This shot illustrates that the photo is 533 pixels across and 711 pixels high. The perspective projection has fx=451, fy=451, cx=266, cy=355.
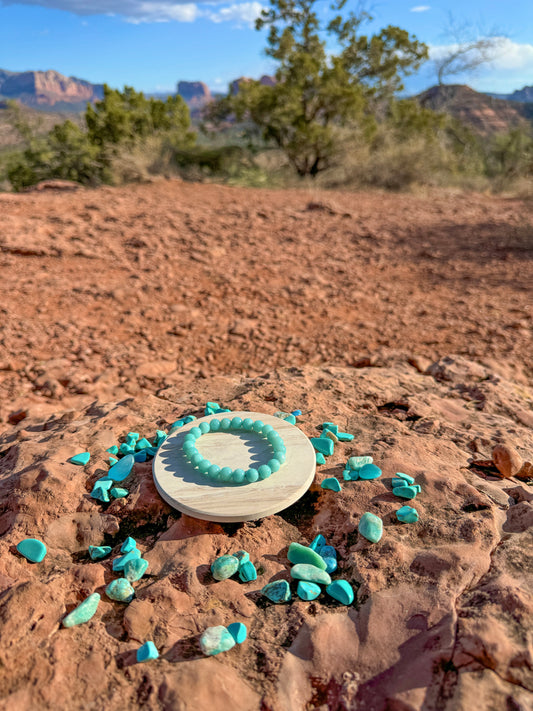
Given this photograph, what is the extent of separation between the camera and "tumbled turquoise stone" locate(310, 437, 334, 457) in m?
1.98

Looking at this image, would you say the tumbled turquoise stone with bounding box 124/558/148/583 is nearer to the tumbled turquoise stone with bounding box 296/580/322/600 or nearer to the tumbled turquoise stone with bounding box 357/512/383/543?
the tumbled turquoise stone with bounding box 296/580/322/600

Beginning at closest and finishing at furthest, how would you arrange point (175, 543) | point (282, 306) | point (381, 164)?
point (175, 543) → point (282, 306) → point (381, 164)

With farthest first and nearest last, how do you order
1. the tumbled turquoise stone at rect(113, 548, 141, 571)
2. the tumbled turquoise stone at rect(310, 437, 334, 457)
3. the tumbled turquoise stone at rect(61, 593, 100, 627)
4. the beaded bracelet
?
the tumbled turquoise stone at rect(310, 437, 334, 457) < the beaded bracelet < the tumbled turquoise stone at rect(113, 548, 141, 571) < the tumbled turquoise stone at rect(61, 593, 100, 627)

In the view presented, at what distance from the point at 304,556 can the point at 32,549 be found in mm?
925

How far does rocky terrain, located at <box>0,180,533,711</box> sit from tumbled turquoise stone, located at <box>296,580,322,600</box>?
0.03 m

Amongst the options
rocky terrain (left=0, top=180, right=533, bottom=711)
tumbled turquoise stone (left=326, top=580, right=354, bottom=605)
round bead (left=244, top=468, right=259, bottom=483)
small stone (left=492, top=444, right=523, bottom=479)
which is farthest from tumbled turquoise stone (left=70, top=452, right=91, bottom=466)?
small stone (left=492, top=444, right=523, bottom=479)

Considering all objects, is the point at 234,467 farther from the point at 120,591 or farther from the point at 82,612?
the point at 82,612

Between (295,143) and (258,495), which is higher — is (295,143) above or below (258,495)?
above

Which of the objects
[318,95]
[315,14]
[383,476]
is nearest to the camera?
[383,476]

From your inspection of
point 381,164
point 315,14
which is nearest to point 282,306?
point 381,164

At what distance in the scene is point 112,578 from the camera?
1.49 m

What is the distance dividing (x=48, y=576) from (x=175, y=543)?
1.36ft

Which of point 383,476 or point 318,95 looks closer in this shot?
point 383,476

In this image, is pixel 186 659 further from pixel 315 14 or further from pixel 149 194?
pixel 315 14
